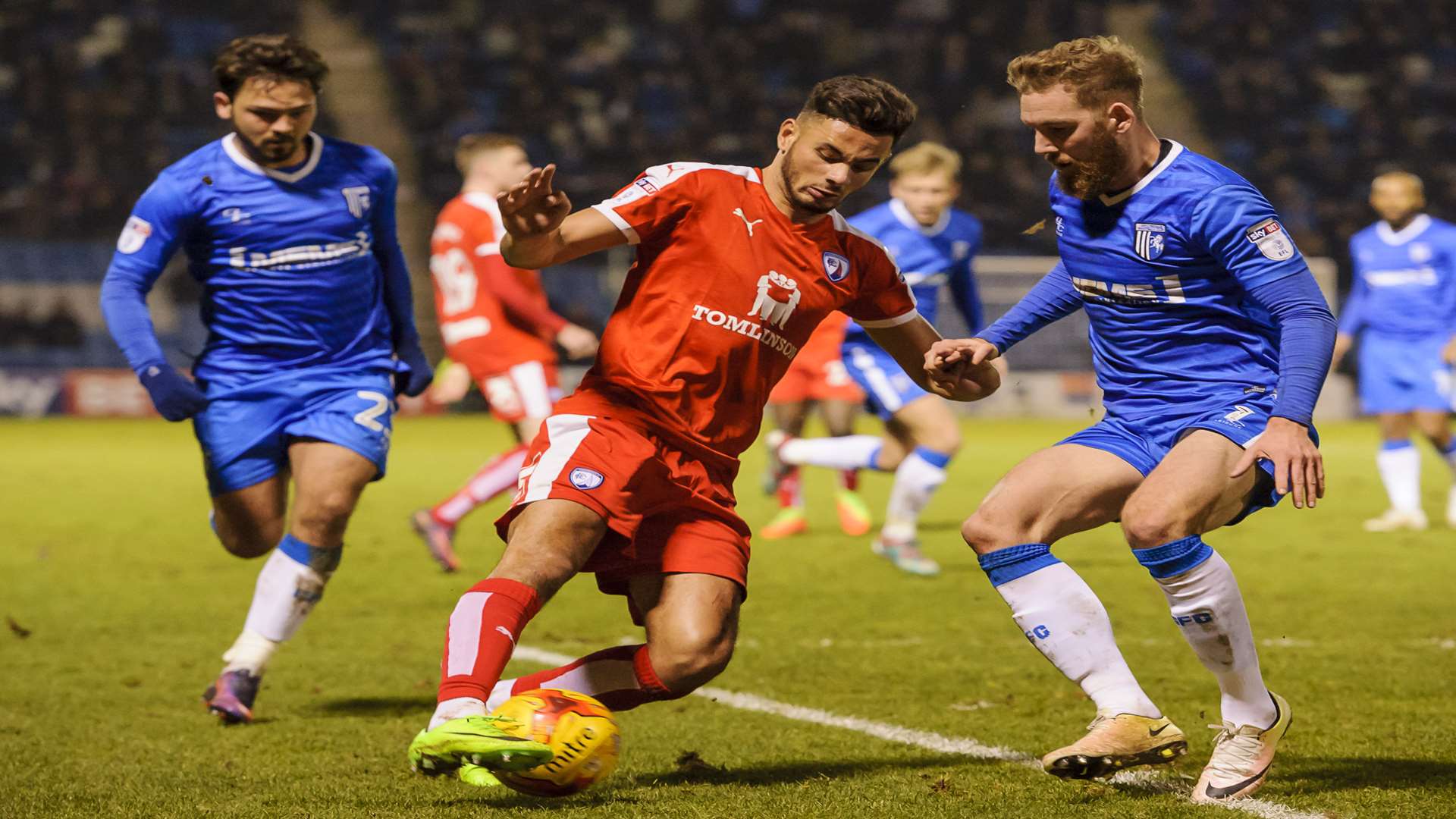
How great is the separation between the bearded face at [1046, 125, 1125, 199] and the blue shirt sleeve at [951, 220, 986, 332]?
5218mm

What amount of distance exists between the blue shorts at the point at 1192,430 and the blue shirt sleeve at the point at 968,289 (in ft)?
17.0

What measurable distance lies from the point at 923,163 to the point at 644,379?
202 inches

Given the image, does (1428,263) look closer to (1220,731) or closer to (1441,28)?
(1220,731)

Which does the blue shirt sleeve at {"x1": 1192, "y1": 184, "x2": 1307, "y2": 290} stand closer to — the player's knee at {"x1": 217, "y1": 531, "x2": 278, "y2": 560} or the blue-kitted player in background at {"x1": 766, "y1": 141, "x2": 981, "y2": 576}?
the player's knee at {"x1": 217, "y1": 531, "x2": 278, "y2": 560}

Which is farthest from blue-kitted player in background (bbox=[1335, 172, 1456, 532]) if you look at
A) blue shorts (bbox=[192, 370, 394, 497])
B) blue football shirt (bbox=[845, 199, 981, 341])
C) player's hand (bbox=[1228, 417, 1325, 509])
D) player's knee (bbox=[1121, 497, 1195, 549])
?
player's hand (bbox=[1228, 417, 1325, 509])

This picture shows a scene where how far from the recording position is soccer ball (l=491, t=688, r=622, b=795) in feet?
11.6

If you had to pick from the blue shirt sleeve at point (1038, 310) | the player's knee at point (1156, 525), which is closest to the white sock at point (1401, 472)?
the blue shirt sleeve at point (1038, 310)

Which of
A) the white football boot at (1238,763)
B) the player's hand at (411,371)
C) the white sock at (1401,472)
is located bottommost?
the white sock at (1401,472)

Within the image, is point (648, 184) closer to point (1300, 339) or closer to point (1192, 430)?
point (1192, 430)

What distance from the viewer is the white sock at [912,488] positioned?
29.1 feet

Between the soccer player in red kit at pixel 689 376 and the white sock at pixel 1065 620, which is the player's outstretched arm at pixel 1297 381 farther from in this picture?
the soccer player in red kit at pixel 689 376

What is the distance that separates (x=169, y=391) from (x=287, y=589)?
0.71m

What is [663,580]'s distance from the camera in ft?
13.6

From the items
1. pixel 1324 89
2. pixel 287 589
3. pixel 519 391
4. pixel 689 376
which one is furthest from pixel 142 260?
pixel 1324 89
